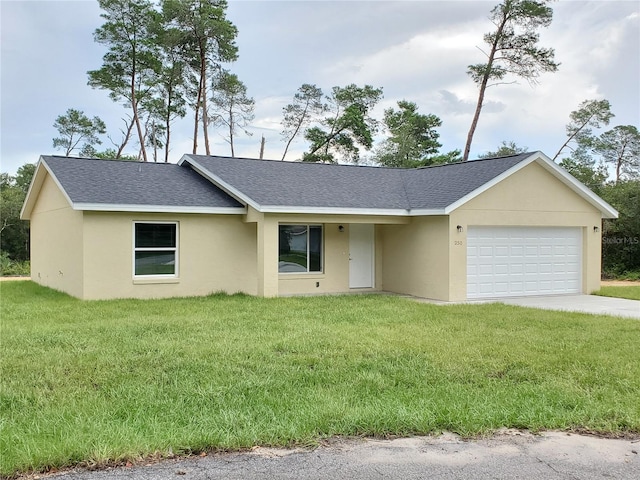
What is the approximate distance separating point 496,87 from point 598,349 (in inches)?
974

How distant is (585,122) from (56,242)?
1336 inches

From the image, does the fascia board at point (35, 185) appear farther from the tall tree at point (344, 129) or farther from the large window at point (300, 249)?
the tall tree at point (344, 129)

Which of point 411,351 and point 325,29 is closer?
point 411,351

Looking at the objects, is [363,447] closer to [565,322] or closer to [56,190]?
[565,322]

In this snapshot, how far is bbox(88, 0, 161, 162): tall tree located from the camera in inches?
1162

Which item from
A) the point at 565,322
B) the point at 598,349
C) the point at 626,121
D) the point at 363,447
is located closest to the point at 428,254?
the point at 565,322

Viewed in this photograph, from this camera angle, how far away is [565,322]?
10711mm

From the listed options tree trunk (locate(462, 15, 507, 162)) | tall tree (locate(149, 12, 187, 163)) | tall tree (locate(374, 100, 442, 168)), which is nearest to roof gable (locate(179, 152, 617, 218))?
tree trunk (locate(462, 15, 507, 162))

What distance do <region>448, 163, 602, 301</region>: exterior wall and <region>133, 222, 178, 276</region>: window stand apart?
7.24 metres

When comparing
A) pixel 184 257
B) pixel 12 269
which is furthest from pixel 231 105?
pixel 184 257

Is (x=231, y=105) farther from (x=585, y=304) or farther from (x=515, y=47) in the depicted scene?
(x=585, y=304)

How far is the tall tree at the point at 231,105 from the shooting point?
1299 inches

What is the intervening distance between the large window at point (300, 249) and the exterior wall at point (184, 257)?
834mm

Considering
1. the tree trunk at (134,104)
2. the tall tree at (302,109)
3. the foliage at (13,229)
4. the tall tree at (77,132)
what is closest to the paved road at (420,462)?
the foliage at (13,229)
